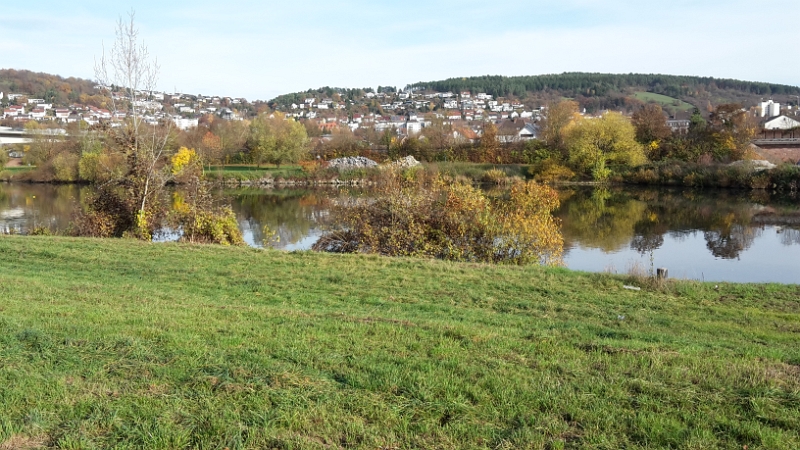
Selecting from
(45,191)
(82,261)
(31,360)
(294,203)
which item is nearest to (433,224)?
(82,261)

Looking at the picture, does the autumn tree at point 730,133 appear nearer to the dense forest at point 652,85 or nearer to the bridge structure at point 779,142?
the bridge structure at point 779,142

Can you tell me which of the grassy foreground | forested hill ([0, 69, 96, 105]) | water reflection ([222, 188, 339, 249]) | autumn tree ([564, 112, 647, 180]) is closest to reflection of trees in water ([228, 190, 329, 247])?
water reflection ([222, 188, 339, 249])

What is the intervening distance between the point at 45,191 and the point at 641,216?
41.3 meters

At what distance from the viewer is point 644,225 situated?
2711 cm

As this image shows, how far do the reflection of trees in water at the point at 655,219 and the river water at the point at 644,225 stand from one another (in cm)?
4

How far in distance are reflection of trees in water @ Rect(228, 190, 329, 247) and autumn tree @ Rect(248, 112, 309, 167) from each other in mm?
14455

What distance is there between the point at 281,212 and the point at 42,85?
390ft

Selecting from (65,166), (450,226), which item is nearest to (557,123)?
(65,166)

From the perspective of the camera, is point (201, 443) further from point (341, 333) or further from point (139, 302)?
point (139, 302)

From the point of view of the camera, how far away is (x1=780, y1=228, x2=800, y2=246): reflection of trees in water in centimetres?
2262

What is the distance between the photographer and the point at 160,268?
456 inches

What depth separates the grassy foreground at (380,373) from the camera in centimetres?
381

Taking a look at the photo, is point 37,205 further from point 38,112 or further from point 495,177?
point 38,112

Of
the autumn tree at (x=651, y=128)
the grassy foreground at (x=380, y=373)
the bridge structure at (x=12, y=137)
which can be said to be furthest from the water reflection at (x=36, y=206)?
the autumn tree at (x=651, y=128)
